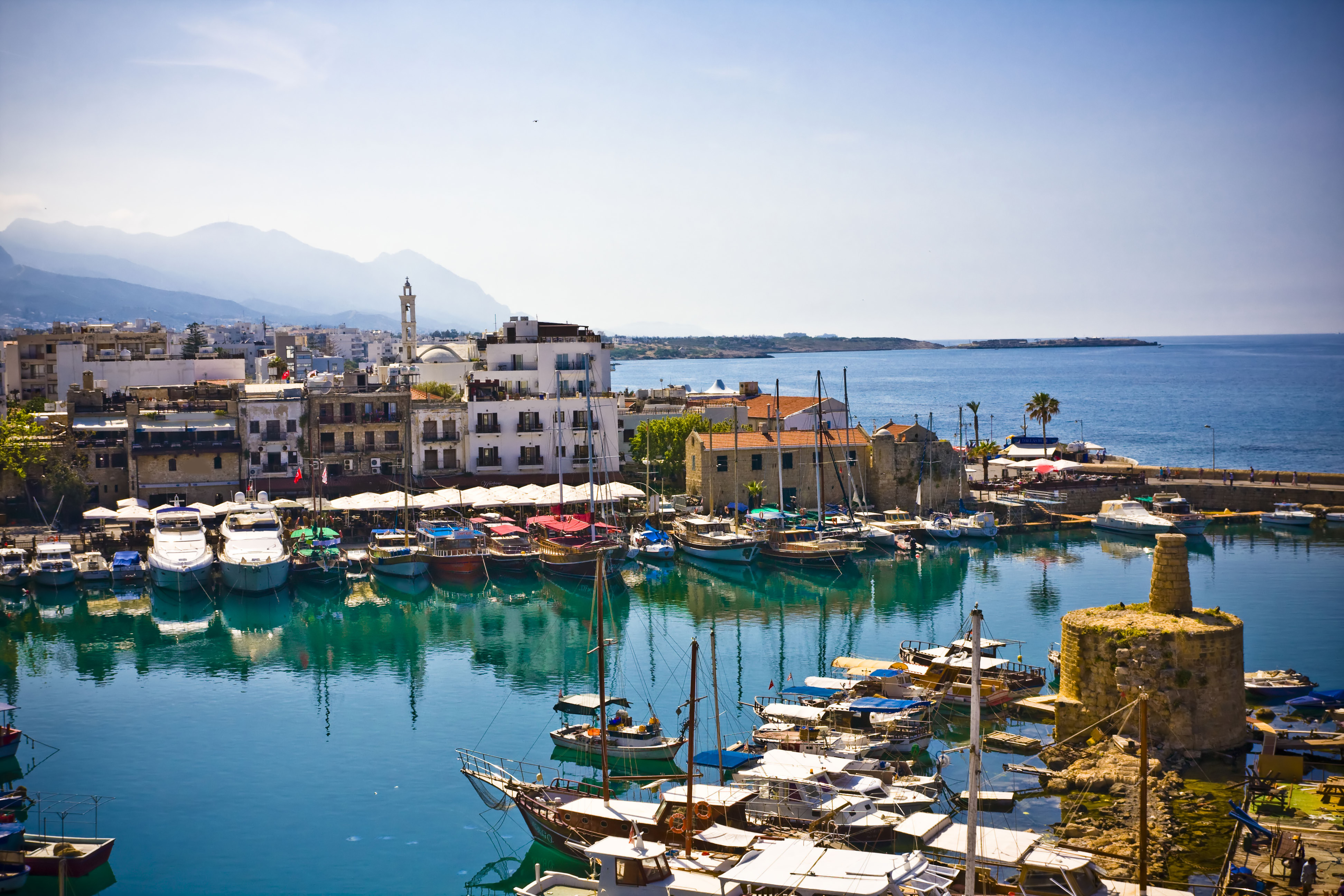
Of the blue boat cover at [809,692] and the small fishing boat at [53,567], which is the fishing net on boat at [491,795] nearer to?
the blue boat cover at [809,692]

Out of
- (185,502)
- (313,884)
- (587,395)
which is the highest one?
(587,395)

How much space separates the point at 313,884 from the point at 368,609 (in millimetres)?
26000

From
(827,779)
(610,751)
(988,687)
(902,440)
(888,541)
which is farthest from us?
(902,440)

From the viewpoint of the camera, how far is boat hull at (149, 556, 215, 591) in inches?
2024

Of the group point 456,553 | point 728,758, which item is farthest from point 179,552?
point 728,758

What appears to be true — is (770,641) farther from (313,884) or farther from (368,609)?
(313,884)

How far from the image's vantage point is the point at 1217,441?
12719 centimetres

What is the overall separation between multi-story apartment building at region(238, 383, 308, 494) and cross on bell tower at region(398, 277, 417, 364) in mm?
30767

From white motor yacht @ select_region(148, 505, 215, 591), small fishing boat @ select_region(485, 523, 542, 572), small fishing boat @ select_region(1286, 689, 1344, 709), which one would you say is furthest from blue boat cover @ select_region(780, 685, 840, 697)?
white motor yacht @ select_region(148, 505, 215, 591)

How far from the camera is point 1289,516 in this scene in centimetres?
6638

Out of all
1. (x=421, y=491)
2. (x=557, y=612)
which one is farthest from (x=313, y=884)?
(x=421, y=491)

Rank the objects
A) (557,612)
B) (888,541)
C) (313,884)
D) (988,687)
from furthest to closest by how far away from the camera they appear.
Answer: (888,541) < (557,612) < (988,687) < (313,884)

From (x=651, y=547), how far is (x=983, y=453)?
3166cm

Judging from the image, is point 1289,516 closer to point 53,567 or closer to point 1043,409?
point 1043,409
